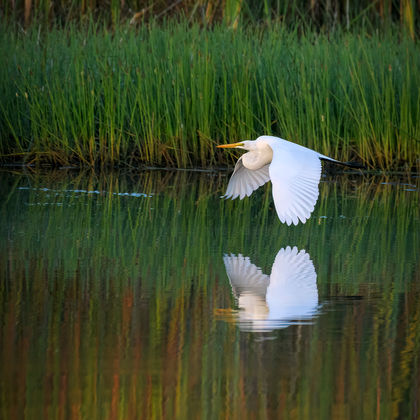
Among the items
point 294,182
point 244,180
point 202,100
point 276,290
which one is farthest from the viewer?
point 202,100

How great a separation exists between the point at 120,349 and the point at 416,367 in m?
0.91

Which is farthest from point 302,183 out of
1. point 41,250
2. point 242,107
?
point 242,107

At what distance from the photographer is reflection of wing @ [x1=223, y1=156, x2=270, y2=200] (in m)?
6.10

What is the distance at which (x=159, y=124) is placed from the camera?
26.5 ft

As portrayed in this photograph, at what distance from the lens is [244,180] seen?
613cm

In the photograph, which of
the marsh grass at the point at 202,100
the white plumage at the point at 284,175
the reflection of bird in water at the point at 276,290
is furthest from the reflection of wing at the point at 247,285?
the marsh grass at the point at 202,100

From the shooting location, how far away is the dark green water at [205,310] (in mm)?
2756

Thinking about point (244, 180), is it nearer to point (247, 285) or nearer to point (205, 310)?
point (247, 285)

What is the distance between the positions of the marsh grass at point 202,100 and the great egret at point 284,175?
5.96 ft

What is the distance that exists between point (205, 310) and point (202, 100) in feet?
14.6

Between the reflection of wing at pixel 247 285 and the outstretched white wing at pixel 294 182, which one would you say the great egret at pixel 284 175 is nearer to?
the outstretched white wing at pixel 294 182

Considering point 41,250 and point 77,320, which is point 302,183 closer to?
point 41,250

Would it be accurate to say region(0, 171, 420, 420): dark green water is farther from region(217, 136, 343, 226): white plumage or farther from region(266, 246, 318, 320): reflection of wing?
region(217, 136, 343, 226): white plumage

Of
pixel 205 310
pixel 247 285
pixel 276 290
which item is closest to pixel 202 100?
pixel 247 285
